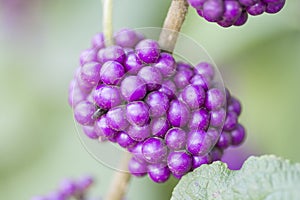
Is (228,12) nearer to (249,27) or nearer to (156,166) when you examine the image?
(156,166)

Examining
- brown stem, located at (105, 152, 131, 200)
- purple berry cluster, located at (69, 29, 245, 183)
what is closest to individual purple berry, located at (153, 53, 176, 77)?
purple berry cluster, located at (69, 29, 245, 183)

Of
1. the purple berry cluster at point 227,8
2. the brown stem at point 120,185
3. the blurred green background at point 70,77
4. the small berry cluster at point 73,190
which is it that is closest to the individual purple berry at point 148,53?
the purple berry cluster at point 227,8

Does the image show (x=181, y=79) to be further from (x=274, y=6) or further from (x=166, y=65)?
(x=274, y=6)

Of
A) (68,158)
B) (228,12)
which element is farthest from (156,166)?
(68,158)

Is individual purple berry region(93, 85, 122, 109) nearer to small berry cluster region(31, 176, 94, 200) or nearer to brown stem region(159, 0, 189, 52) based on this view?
brown stem region(159, 0, 189, 52)

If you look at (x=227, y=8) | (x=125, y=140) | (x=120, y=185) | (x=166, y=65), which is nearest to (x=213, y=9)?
(x=227, y=8)

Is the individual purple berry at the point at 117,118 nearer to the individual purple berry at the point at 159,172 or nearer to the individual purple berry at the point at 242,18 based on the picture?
the individual purple berry at the point at 159,172

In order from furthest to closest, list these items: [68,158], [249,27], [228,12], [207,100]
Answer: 1. [68,158]
2. [249,27]
3. [207,100]
4. [228,12]
